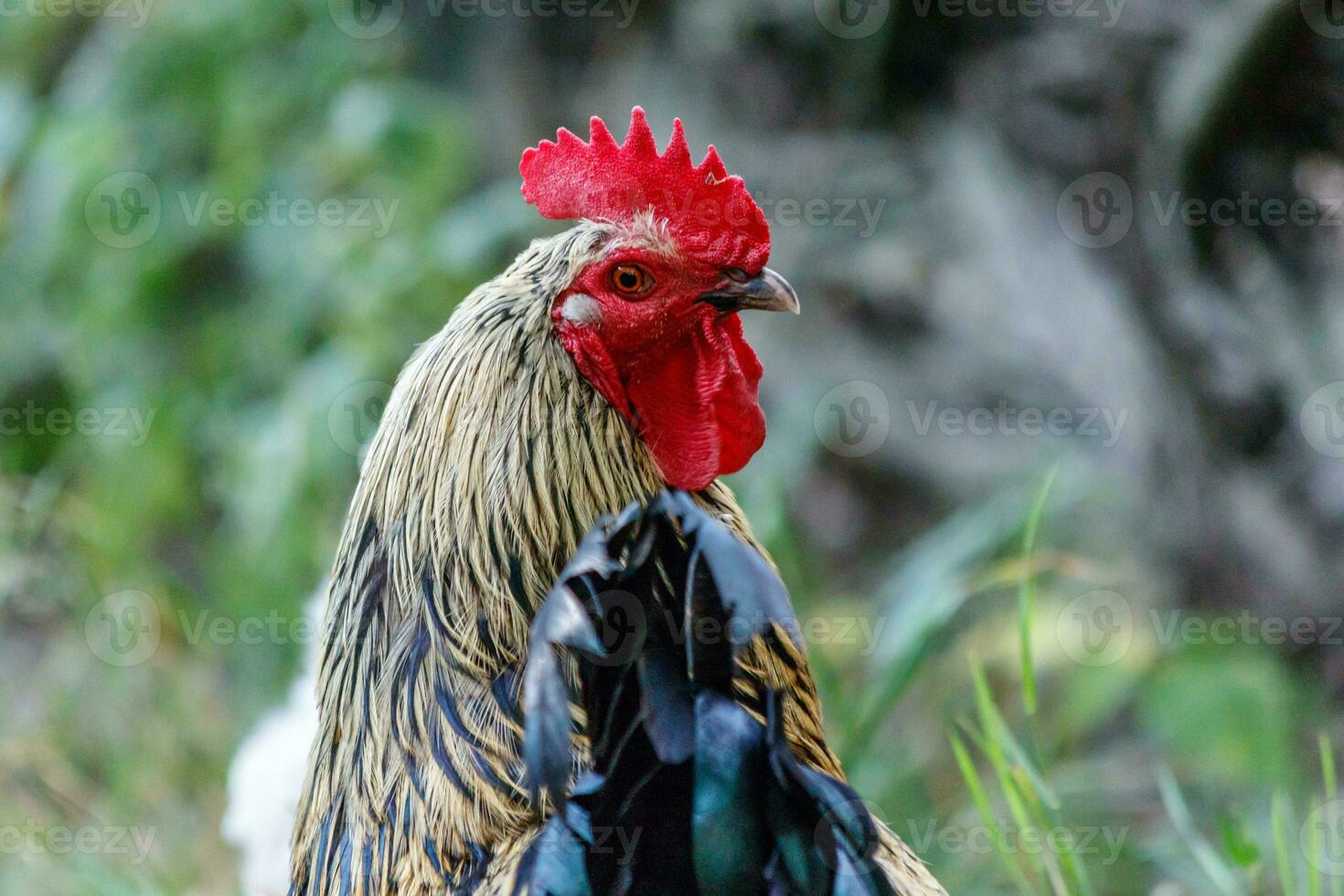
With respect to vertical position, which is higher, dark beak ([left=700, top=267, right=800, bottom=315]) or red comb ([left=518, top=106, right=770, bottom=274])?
red comb ([left=518, top=106, right=770, bottom=274])

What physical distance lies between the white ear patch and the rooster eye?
0.16 feet

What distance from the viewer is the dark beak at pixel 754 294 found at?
6.07ft

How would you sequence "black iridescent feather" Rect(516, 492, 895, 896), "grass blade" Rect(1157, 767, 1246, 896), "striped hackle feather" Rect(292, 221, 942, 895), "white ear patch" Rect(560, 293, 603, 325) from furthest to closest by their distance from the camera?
"grass blade" Rect(1157, 767, 1246, 896) → "white ear patch" Rect(560, 293, 603, 325) → "striped hackle feather" Rect(292, 221, 942, 895) → "black iridescent feather" Rect(516, 492, 895, 896)

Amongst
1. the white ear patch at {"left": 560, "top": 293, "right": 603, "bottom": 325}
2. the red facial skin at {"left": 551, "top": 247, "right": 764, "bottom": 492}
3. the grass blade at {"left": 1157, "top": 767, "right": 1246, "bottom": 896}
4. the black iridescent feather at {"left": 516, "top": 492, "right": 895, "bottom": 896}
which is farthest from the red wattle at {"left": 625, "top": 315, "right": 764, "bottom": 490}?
the grass blade at {"left": 1157, "top": 767, "right": 1246, "bottom": 896}

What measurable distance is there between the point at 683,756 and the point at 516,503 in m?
0.44

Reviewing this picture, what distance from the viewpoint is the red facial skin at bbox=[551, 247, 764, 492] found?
1.76 meters

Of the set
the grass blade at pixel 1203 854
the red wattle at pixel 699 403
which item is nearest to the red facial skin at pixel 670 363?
the red wattle at pixel 699 403

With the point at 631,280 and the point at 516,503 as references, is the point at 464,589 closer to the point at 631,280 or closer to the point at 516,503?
the point at 516,503

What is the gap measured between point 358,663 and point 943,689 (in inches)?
121

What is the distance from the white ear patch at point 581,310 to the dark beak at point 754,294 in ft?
0.60

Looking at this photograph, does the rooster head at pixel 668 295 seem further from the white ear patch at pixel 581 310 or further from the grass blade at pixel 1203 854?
the grass blade at pixel 1203 854

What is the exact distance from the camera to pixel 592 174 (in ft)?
6.26

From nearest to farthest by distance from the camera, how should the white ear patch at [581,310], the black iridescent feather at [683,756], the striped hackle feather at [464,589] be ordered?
the black iridescent feather at [683,756], the striped hackle feather at [464,589], the white ear patch at [581,310]

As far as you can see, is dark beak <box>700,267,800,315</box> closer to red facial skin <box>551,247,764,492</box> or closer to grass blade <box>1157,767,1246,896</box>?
red facial skin <box>551,247,764,492</box>
